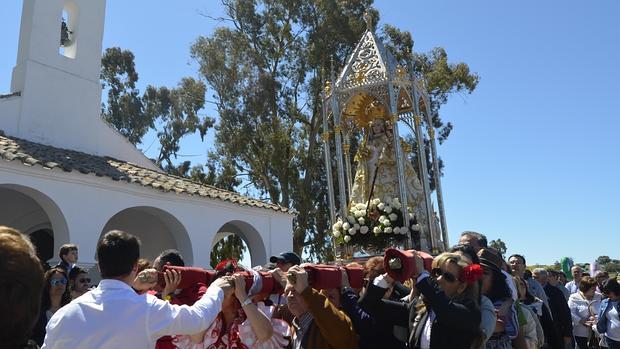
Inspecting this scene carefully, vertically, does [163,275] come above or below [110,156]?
below

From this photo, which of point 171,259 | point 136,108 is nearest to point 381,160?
point 171,259

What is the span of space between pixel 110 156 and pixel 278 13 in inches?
464

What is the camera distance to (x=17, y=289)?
1.56m

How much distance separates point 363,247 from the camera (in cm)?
1088

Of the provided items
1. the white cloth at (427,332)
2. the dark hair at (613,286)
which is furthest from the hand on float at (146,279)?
the dark hair at (613,286)

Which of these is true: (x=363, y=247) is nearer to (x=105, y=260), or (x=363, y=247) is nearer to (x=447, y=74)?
(x=105, y=260)

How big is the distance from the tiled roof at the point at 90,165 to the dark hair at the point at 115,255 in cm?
693

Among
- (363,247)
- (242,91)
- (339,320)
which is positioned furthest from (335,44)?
(339,320)

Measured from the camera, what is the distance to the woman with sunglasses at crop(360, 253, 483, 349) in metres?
3.11

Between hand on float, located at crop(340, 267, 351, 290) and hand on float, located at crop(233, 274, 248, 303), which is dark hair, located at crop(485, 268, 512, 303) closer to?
hand on float, located at crop(340, 267, 351, 290)

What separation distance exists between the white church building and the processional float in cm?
272

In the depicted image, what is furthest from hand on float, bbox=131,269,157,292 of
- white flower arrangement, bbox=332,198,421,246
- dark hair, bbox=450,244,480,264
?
white flower arrangement, bbox=332,198,421,246

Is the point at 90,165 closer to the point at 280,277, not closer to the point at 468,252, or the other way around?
the point at 280,277

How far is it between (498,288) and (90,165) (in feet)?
29.2
